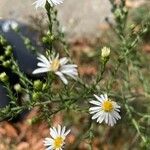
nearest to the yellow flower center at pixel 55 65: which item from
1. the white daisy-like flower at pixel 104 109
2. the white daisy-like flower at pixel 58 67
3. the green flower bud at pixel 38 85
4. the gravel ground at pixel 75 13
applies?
the white daisy-like flower at pixel 58 67

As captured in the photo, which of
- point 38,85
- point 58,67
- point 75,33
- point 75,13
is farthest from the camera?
point 75,13

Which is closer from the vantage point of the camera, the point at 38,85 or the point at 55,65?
the point at 55,65

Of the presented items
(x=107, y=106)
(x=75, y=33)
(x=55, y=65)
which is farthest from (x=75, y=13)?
(x=55, y=65)

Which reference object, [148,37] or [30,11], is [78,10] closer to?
[30,11]

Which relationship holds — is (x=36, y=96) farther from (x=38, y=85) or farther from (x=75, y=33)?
(x=75, y=33)

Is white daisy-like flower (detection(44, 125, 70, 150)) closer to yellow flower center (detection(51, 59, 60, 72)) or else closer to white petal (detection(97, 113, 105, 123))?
white petal (detection(97, 113, 105, 123))

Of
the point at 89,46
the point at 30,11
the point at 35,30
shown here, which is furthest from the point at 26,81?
the point at 30,11
